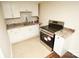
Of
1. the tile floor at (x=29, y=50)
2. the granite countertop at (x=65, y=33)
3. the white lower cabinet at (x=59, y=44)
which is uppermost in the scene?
the granite countertop at (x=65, y=33)

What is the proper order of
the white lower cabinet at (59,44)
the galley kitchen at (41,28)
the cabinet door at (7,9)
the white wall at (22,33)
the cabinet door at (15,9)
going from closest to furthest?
the white lower cabinet at (59,44) → the galley kitchen at (41,28) → the cabinet door at (7,9) → the cabinet door at (15,9) → the white wall at (22,33)

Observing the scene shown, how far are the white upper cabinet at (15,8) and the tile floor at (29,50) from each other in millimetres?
1159

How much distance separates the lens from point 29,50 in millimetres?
2494

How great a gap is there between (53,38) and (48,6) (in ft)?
4.31

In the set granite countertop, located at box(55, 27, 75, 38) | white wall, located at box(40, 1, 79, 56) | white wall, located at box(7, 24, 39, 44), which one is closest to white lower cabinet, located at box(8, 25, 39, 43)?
white wall, located at box(7, 24, 39, 44)

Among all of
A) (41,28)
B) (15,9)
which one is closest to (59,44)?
(41,28)

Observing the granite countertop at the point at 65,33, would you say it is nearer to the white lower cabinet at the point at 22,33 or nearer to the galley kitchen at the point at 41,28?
the galley kitchen at the point at 41,28

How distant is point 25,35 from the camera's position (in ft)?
9.93

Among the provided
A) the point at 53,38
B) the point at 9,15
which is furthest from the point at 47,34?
the point at 9,15

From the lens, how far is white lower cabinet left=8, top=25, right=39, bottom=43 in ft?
8.78

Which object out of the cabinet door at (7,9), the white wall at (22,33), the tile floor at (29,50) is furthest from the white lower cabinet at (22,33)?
the cabinet door at (7,9)

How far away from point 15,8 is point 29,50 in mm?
1606

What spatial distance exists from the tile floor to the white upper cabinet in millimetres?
1159

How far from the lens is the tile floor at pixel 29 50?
2.25 meters
